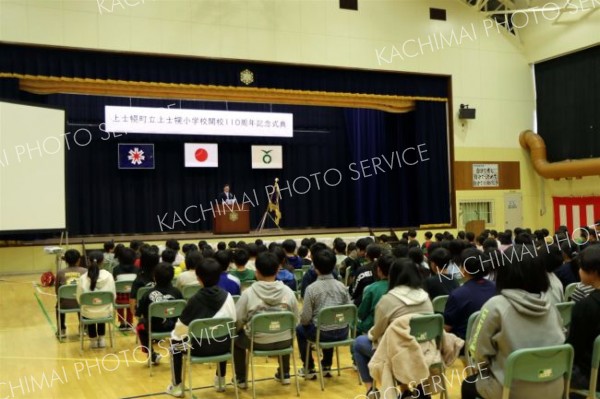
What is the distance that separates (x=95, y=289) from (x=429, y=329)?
12.1ft

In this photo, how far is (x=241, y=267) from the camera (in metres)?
6.09

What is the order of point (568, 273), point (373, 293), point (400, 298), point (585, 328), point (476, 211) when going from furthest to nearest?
1. point (476, 211)
2. point (568, 273)
3. point (373, 293)
4. point (400, 298)
5. point (585, 328)

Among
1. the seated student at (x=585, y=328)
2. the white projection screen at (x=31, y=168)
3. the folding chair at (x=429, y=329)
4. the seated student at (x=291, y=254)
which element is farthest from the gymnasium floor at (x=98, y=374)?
the white projection screen at (x=31, y=168)

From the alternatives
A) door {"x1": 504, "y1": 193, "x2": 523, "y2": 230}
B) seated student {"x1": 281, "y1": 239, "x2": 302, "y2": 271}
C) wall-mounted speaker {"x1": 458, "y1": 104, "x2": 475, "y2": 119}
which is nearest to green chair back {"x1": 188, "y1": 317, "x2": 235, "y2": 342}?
seated student {"x1": 281, "y1": 239, "x2": 302, "y2": 271}

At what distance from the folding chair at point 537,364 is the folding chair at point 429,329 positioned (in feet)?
2.17

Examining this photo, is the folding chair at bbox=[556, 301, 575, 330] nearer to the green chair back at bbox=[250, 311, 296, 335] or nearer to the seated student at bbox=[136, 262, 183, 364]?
the green chair back at bbox=[250, 311, 296, 335]

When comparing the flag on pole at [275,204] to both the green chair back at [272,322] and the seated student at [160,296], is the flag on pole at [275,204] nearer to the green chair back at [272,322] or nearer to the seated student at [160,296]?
the seated student at [160,296]

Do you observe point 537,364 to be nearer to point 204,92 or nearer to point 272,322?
point 272,322

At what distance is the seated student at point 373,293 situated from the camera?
161 inches

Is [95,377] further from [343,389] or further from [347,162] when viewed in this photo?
[347,162]

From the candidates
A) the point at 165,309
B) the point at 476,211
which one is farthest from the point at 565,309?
the point at 476,211

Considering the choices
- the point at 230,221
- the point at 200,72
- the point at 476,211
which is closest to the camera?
the point at 200,72

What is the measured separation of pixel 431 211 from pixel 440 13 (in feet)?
16.8

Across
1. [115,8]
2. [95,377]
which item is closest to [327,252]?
[95,377]
